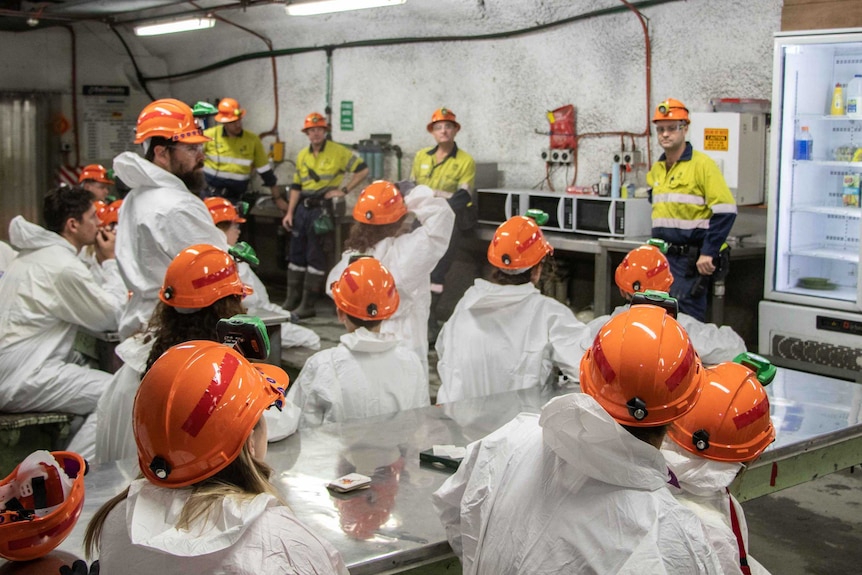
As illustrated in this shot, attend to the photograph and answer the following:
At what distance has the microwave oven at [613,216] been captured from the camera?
6391mm

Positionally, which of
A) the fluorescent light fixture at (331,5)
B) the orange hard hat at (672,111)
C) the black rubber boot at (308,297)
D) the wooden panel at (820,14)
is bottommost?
the black rubber boot at (308,297)

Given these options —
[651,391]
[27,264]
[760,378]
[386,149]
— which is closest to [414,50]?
[386,149]

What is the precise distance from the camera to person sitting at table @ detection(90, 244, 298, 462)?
320cm

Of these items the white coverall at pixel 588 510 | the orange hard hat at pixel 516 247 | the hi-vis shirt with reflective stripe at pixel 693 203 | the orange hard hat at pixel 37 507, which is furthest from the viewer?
the hi-vis shirt with reflective stripe at pixel 693 203

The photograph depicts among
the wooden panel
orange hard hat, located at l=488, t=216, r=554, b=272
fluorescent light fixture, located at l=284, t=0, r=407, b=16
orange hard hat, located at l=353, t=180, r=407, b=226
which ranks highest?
fluorescent light fixture, located at l=284, t=0, r=407, b=16

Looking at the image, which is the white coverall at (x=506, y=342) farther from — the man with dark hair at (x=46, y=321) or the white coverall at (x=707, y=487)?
the man with dark hair at (x=46, y=321)

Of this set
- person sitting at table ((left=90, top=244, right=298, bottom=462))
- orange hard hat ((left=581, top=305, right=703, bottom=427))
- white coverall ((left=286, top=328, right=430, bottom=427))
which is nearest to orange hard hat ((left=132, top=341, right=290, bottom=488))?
orange hard hat ((left=581, top=305, right=703, bottom=427))

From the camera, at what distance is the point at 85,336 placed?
16.9ft

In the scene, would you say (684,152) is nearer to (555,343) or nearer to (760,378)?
(555,343)

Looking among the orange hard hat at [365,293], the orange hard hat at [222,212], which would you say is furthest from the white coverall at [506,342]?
the orange hard hat at [222,212]

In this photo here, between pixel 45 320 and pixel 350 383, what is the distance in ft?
6.45

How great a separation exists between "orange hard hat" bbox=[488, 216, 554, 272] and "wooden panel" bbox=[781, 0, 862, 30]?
2.77 m

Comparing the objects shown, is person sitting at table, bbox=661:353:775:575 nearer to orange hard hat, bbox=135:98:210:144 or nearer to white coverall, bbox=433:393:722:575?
white coverall, bbox=433:393:722:575

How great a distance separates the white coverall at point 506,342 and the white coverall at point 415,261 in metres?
1.63
